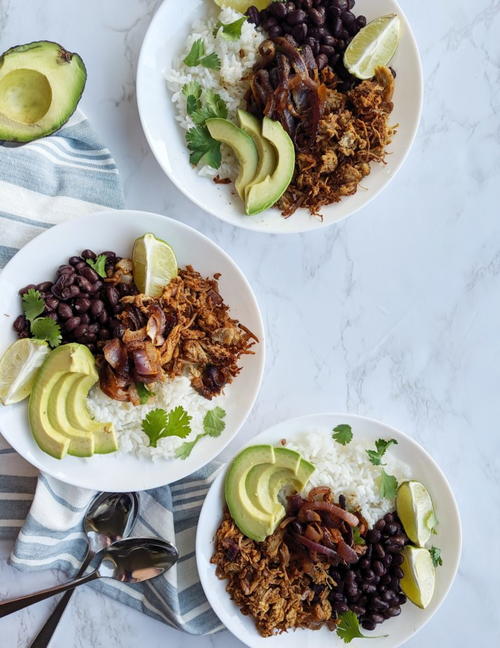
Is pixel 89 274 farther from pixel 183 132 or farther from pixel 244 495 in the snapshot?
pixel 244 495

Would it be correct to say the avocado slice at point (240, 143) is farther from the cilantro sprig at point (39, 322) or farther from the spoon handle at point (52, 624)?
the spoon handle at point (52, 624)

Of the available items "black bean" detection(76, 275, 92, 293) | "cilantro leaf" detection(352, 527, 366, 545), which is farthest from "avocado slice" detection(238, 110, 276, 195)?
"cilantro leaf" detection(352, 527, 366, 545)

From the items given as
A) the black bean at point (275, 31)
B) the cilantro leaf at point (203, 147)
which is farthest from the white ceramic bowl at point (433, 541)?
the black bean at point (275, 31)

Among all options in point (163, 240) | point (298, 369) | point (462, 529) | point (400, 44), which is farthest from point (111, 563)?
point (400, 44)

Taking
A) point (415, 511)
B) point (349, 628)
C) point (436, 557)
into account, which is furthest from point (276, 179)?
point (349, 628)

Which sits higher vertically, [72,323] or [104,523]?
[72,323]

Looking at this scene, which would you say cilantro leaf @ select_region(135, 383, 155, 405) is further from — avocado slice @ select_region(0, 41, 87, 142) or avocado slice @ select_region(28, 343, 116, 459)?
avocado slice @ select_region(0, 41, 87, 142)
